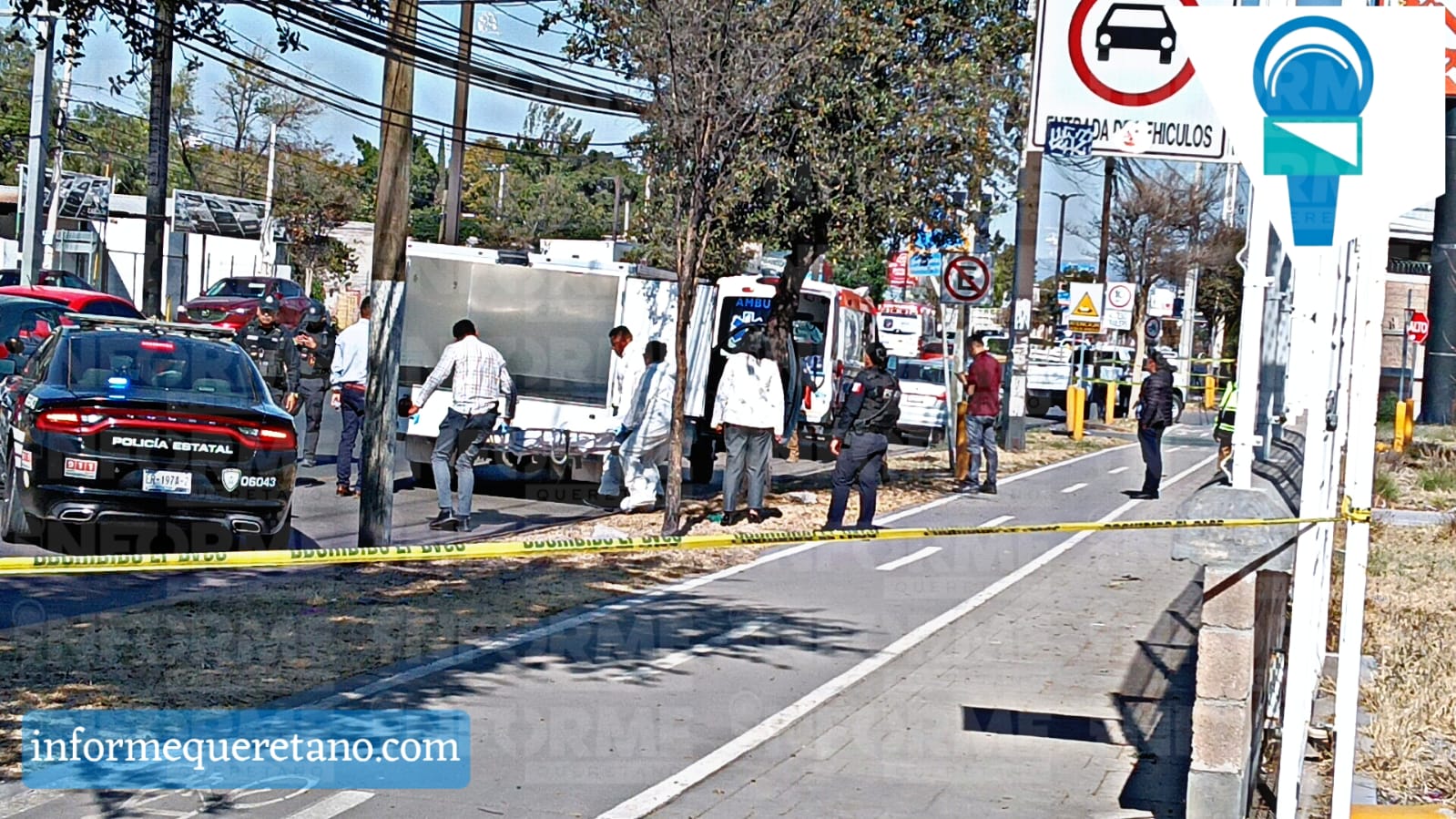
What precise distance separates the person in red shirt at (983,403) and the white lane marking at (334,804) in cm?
1433

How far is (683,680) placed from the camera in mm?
8836

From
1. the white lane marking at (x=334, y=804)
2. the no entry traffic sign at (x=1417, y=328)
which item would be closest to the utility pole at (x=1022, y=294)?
the no entry traffic sign at (x=1417, y=328)

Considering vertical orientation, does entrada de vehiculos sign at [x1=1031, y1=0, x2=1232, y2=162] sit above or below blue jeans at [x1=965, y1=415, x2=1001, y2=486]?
above

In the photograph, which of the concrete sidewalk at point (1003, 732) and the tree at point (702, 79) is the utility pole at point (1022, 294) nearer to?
the tree at point (702, 79)

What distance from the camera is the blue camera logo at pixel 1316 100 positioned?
5.66 m

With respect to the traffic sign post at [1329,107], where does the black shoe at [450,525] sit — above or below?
below

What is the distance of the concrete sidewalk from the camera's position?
6.85 metres

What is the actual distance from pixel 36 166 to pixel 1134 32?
28512 millimetres

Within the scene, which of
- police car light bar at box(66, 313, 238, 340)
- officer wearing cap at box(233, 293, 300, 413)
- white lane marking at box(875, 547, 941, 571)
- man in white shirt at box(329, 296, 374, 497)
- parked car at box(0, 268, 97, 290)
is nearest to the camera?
police car light bar at box(66, 313, 238, 340)

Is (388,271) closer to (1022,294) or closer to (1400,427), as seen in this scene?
(1022,294)

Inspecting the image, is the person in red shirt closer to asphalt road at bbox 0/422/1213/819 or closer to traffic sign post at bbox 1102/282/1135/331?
asphalt road at bbox 0/422/1213/819

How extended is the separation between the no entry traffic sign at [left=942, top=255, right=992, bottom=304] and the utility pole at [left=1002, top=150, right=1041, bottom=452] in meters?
3.44

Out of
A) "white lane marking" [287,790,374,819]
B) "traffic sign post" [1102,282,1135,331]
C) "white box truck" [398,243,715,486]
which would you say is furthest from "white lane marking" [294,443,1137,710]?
"traffic sign post" [1102,282,1135,331]

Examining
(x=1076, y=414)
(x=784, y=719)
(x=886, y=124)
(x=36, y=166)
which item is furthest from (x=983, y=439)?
(x=36, y=166)
